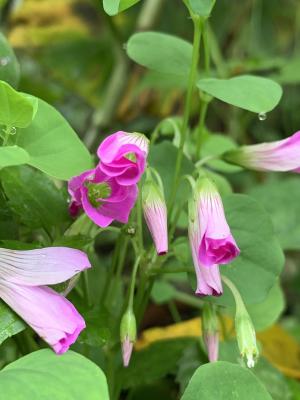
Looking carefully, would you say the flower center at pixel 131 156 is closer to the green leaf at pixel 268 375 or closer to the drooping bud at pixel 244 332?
the drooping bud at pixel 244 332

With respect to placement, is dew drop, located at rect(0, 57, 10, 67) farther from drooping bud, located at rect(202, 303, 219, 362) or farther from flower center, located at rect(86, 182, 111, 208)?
drooping bud, located at rect(202, 303, 219, 362)

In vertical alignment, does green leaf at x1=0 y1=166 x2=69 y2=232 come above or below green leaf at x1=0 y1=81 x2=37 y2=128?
below

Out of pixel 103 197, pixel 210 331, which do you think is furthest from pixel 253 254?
pixel 103 197

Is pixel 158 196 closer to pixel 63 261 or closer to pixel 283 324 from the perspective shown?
pixel 63 261

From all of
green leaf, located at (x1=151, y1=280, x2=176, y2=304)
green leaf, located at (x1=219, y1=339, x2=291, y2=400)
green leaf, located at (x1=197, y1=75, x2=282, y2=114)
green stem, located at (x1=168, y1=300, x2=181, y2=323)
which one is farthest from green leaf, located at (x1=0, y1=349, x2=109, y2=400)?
→ green stem, located at (x1=168, y1=300, x2=181, y2=323)

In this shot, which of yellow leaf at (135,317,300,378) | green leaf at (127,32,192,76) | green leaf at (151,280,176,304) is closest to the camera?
green leaf at (127,32,192,76)
